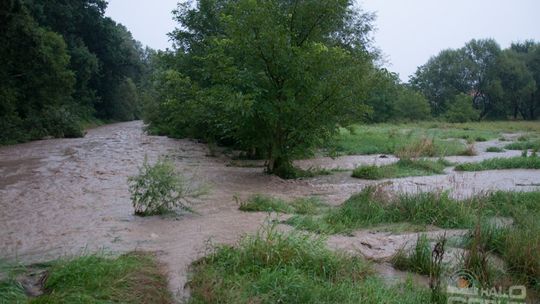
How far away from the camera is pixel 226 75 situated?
14711 millimetres

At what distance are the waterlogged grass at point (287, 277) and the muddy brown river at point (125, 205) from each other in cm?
45

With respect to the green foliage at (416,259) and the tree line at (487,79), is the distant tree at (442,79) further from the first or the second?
the green foliage at (416,259)

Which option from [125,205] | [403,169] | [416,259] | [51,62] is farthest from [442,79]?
[416,259]

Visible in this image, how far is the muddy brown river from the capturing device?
720 centimetres

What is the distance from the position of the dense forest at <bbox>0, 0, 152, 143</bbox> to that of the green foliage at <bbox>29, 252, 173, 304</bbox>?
2365 centimetres

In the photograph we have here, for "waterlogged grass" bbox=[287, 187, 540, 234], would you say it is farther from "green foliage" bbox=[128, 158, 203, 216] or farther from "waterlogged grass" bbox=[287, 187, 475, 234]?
"green foliage" bbox=[128, 158, 203, 216]

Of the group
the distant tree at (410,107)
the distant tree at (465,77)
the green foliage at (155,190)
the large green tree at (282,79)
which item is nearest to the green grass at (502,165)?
the large green tree at (282,79)

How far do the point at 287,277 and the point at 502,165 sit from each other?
48.8 feet

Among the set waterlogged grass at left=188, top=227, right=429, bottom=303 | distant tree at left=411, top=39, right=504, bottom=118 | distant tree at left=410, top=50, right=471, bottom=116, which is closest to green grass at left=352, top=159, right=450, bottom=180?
waterlogged grass at left=188, top=227, right=429, bottom=303

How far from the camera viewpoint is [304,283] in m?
5.34

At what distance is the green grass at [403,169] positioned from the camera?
1591 centimetres

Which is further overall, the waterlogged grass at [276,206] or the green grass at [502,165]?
the green grass at [502,165]

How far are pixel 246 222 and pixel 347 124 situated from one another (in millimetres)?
7908

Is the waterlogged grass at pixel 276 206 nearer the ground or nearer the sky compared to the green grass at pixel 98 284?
nearer the ground
